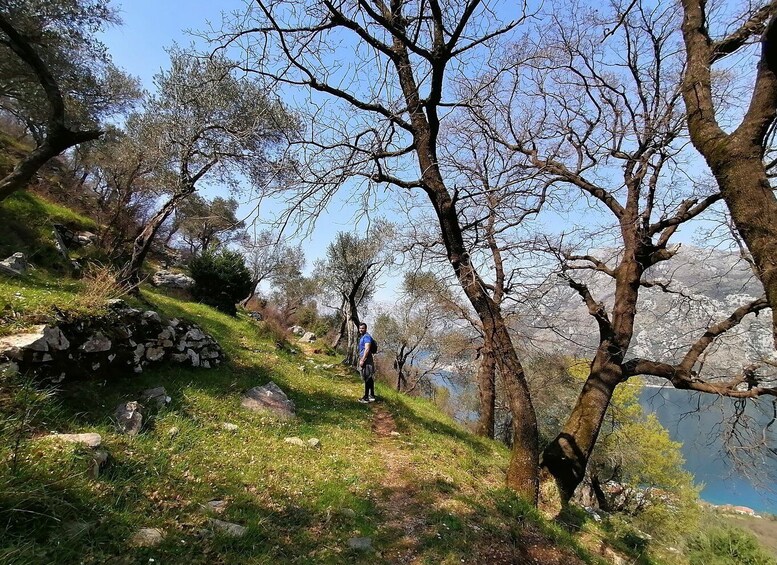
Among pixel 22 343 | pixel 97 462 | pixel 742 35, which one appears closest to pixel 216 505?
pixel 97 462

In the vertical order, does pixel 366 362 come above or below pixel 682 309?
below

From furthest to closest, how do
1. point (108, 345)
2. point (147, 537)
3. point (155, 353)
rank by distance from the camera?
point (155, 353)
point (108, 345)
point (147, 537)

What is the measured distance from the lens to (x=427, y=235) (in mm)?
6707

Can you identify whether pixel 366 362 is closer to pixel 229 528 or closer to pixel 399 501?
pixel 399 501

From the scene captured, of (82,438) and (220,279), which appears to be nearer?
(82,438)

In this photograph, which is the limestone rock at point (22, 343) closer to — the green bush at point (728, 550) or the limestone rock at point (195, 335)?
the limestone rock at point (195, 335)

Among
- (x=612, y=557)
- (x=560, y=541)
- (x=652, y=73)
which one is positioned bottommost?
(x=612, y=557)

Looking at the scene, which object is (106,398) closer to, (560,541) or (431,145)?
(431,145)

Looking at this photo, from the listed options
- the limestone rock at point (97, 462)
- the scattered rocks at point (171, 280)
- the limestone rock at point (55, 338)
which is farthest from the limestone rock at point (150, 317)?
the scattered rocks at point (171, 280)

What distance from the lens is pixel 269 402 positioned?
7723 millimetres

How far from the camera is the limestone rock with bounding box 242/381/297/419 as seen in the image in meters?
7.47

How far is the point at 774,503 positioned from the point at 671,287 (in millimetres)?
5508

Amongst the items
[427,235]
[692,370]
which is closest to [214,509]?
[427,235]

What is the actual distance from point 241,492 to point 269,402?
3.33 metres
